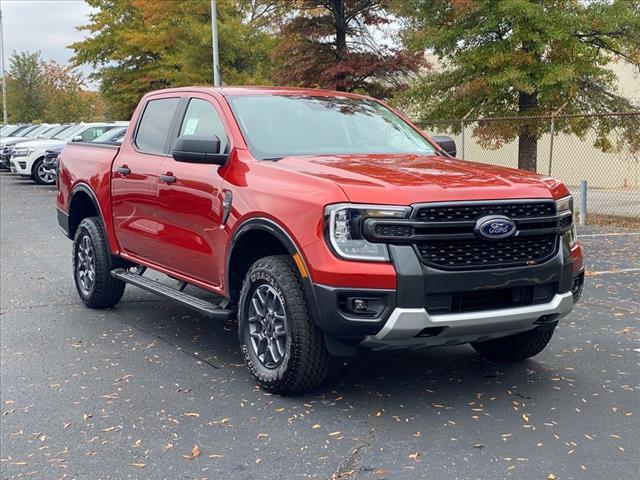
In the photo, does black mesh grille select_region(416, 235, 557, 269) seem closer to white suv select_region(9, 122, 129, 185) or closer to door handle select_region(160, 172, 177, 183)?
door handle select_region(160, 172, 177, 183)

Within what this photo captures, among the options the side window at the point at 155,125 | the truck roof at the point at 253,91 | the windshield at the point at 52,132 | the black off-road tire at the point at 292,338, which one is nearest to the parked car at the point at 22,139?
the windshield at the point at 52,132

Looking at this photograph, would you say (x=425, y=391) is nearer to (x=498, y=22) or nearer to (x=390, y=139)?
(x=390, y=139)

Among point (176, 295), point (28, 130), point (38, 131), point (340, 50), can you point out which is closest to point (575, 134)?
point (340, 50)

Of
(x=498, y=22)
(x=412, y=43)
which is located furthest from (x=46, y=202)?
(x=498, y=22)

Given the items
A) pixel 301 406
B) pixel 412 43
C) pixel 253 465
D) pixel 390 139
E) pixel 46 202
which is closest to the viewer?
pixel 253 465

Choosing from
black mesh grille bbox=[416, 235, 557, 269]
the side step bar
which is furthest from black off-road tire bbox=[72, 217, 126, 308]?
black mesh grille bbox=[416, 235, 557, 269]

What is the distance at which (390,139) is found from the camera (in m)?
5.93

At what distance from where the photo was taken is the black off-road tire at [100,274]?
Result: 7039mm

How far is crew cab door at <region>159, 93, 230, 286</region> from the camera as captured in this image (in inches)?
210

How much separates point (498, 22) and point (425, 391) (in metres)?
11.6

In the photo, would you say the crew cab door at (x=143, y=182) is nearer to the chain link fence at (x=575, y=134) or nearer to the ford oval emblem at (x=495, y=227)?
the ford oval emblem at (x=495, y=227)

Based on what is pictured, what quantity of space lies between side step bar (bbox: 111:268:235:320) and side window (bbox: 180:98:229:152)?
3.54 feet

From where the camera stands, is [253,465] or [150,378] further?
[150,378]

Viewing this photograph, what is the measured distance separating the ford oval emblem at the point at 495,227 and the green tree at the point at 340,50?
16342mm
